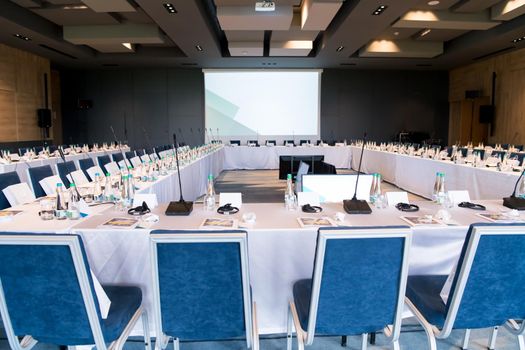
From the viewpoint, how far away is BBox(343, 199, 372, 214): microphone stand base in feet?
8.18

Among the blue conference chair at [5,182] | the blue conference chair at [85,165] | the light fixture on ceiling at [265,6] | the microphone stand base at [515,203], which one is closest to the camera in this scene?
the microphone stand base at [515,203]

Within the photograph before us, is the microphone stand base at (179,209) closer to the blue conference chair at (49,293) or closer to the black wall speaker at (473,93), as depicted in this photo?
the blue conference chair at (49,293)

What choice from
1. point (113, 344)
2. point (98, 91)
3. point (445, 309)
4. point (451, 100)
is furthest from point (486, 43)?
point (98, 91)

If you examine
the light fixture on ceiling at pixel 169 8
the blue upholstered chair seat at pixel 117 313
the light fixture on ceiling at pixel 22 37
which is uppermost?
the light fixture on ceiling at pixel 169 8

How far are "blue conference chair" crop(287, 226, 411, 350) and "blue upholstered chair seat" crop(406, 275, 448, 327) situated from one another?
0.23 m

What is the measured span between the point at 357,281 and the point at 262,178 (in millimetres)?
7719

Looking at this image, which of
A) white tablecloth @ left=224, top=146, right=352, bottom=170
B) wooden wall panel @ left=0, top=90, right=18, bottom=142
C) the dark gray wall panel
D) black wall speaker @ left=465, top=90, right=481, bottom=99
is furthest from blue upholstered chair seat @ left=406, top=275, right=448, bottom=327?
the dark gray wall panel

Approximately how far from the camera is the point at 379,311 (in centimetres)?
163

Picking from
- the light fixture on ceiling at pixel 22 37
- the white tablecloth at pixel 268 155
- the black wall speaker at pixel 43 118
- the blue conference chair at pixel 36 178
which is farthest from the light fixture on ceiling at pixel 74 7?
the blue conference chair at pixel 36 178

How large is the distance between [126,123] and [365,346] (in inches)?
540

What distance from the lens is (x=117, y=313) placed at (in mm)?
1762

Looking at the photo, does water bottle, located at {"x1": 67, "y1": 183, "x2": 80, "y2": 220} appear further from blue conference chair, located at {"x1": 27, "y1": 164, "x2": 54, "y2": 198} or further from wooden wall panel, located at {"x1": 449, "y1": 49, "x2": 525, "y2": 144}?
wooden wall panel, located at {"x1": 449, "y1": 49, "x2": 525, "y2": 144}

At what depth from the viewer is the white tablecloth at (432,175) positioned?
16.1 ft

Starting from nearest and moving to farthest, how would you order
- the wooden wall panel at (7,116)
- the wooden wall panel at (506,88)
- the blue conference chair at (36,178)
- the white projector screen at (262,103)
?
the blue conference chair at (36,178) → the wooden wall panel at (7,116) → the wooden wall panel at (506,88) → the white projector screen at (262,103)
